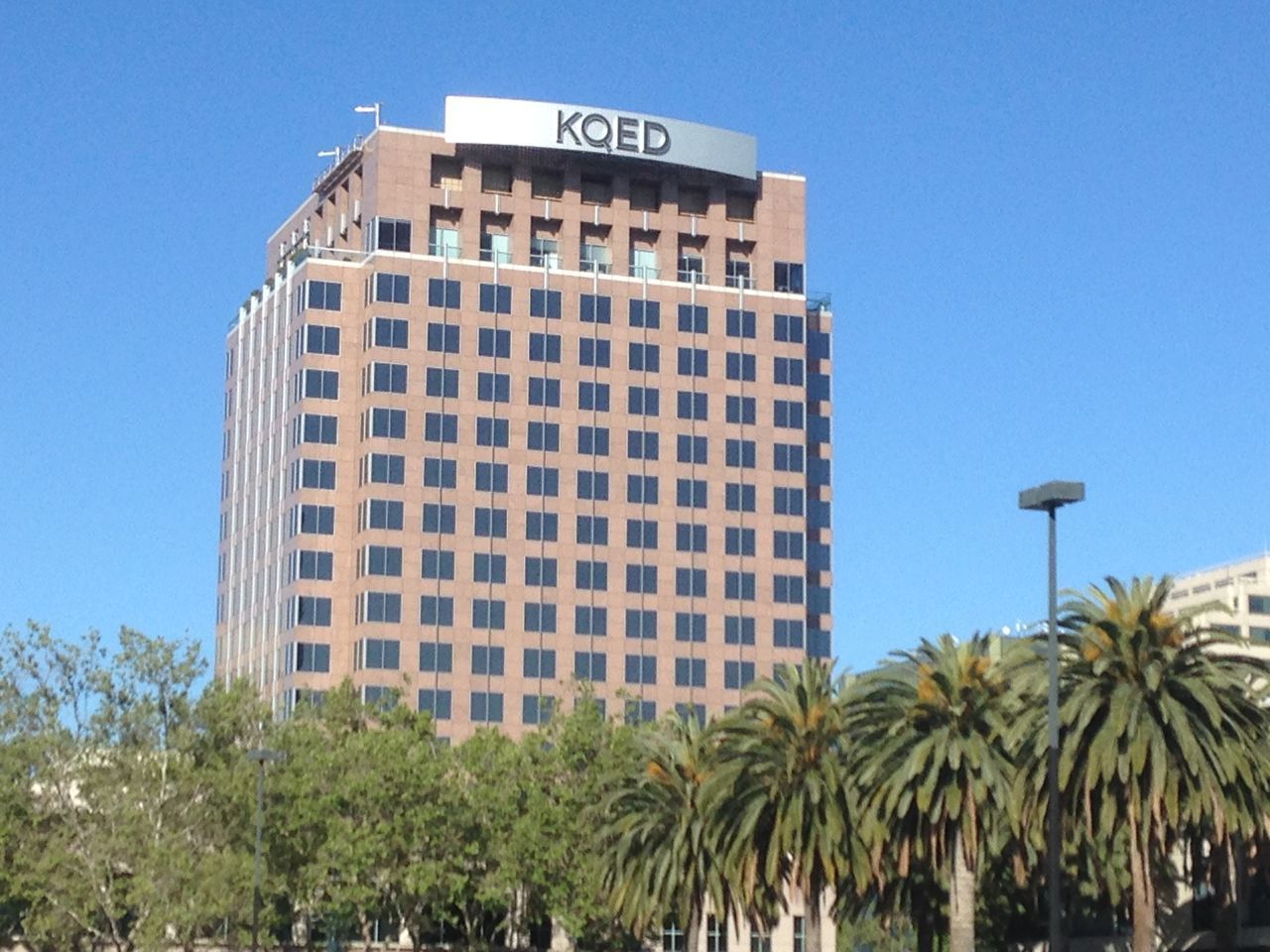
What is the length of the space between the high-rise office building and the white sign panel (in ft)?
0.61

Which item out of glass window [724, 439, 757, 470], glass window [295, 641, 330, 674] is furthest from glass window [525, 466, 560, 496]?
glass window [295, 641, 330, 674]

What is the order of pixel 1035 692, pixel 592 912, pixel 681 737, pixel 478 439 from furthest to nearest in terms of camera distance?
pixel 478 439 → pixel 592 912 → pixel 681 737 → pixel 1035 692

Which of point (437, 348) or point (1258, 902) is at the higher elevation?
point (437, 348)

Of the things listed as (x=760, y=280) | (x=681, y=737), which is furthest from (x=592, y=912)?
(x=760, y=280)

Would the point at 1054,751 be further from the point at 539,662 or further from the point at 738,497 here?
the point at 738,497

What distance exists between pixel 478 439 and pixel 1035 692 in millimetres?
83820

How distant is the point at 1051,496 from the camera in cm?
5566

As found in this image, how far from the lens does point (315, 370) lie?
506ft

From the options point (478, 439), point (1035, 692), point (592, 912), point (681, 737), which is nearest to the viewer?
point (1035, 692)

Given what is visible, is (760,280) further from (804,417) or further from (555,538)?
(555,538)

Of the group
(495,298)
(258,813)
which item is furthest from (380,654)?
(258,813)

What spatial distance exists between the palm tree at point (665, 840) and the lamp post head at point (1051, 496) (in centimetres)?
3776

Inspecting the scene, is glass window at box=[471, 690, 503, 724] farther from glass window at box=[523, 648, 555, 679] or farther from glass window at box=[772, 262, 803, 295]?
glass window at box=[772, 262, 803, 295]

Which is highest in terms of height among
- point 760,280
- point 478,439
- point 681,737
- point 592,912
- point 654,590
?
point 760,280
